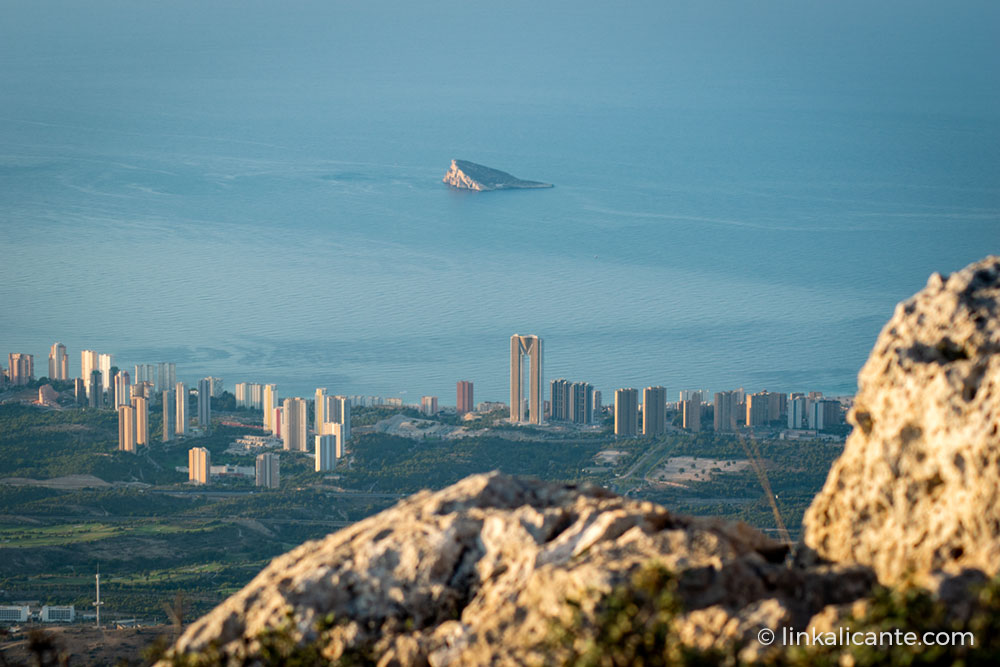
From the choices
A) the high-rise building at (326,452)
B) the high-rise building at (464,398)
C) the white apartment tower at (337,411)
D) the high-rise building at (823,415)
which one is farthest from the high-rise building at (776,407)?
the high-rise building at (326,452)

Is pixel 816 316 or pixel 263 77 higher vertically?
pixel 263 77

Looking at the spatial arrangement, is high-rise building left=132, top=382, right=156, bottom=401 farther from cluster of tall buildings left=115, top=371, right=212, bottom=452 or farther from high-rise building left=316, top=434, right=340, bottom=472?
high-rise building left=316, top=434, right=340, bottom=472

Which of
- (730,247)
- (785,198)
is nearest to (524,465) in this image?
(730,247)

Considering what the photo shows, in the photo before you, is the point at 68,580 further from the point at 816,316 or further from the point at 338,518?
the point at 816,316

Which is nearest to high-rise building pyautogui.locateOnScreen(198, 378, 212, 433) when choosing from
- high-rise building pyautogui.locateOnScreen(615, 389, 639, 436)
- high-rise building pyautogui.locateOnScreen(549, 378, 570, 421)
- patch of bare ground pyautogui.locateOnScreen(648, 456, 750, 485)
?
high-rise building pyautogui.locateOnScreen(549, 378, 570, 421)

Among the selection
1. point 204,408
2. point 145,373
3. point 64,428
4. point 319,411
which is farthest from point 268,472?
point 145,373
